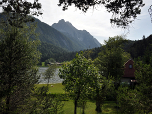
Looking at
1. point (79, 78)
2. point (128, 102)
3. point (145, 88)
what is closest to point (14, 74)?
point (79, 78)

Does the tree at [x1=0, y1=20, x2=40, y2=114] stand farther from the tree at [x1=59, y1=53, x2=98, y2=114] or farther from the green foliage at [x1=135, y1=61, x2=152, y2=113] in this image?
the green foliage at [x1=135, y1=61, x2=152, y2=113]

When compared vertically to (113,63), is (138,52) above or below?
→ above

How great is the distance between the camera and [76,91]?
37.6ft

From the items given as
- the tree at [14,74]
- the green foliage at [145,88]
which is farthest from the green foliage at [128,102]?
the tree at [14,74]

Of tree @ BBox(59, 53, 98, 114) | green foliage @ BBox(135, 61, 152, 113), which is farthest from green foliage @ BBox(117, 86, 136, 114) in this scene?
tree @ BBox(59, 53, 98, 114)

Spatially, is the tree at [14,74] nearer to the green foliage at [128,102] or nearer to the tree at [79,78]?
the tree at [79,78]

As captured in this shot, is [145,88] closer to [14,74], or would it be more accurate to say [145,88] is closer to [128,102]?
[128,102]

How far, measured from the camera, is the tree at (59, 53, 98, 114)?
11.2 meters

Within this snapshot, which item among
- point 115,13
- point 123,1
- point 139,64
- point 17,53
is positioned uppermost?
point 123,1

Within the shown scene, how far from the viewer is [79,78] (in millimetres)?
11242

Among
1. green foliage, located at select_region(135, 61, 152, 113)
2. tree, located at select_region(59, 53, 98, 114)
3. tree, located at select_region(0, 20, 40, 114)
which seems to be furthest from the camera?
tree, located at select_region(59, 53, 98, 114)

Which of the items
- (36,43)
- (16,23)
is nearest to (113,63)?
(36,43)

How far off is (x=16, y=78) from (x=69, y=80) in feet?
18.8

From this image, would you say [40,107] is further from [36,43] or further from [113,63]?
[113,63]
